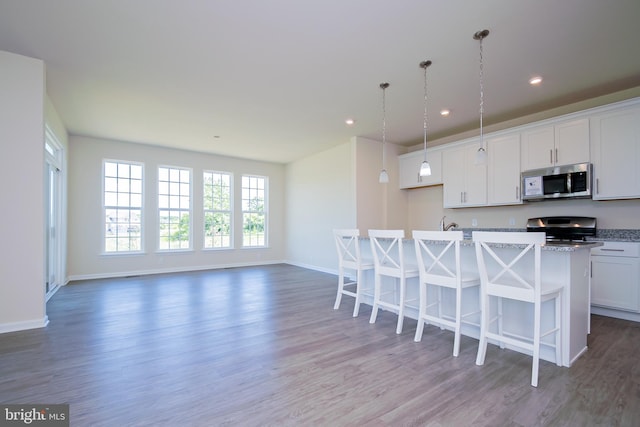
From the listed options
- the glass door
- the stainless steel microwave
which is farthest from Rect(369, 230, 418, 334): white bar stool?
the glass door

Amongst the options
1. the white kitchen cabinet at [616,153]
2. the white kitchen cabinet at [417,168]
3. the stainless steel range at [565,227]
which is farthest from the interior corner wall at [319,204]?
the white kitchen cabinet at [616,153]

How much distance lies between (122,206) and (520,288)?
7.16m

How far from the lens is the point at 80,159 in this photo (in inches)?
235

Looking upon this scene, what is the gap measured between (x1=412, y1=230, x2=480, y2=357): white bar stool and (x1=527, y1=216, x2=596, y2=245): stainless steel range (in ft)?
6.25

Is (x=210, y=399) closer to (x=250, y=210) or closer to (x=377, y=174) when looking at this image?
(x=377, y=174)

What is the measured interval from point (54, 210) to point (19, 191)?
2.30m

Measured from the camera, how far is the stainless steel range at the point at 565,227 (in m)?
3.96

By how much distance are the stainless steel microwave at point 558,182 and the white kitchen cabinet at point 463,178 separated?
64 cm

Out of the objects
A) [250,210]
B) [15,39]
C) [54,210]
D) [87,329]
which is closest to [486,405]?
[87,329]

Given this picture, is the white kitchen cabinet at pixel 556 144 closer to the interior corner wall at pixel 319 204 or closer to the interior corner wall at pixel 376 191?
the interior corner wall at pixel 376 191

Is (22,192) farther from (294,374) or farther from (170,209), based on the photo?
(170,209)

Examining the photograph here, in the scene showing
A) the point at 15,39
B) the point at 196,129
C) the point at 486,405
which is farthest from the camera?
the point at 196,129

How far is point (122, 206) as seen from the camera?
6414 millimetres

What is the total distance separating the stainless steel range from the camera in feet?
13.0
